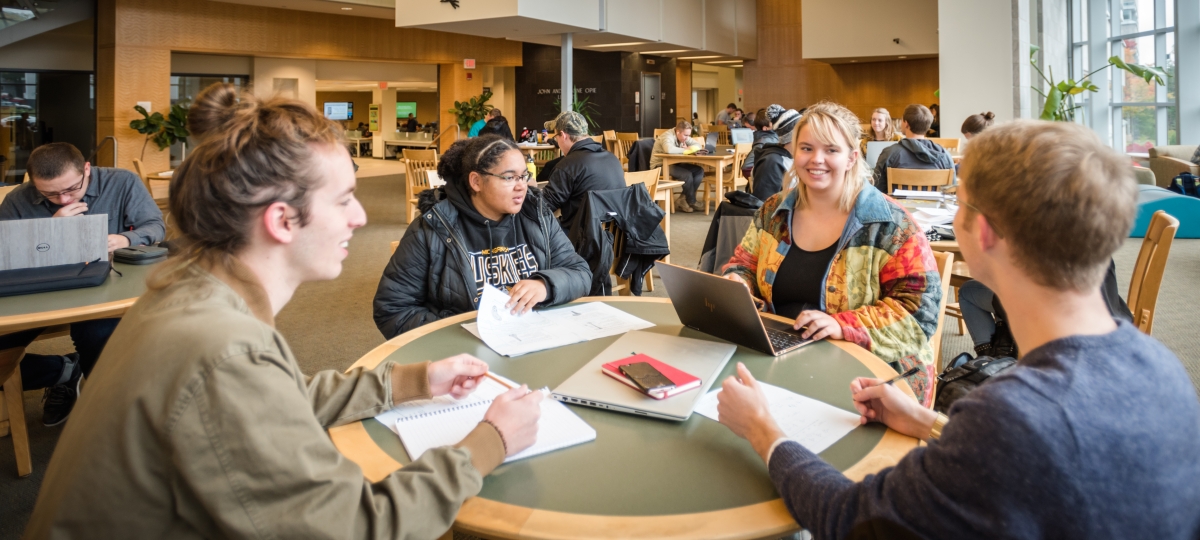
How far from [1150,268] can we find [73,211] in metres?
3.86

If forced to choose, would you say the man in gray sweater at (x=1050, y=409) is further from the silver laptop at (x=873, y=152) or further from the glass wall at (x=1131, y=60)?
the glass wall at (x=1131, y=60)

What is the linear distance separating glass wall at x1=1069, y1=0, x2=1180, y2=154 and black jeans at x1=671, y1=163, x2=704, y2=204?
5.50 meters

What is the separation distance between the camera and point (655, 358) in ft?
5.25

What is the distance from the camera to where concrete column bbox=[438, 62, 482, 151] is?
1483 cm

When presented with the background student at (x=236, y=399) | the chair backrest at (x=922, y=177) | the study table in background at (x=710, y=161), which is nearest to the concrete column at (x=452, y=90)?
the study table in background at (x=710, y=161)

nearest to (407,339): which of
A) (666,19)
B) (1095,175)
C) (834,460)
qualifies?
(834,460)

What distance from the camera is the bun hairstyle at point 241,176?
99 centimetres

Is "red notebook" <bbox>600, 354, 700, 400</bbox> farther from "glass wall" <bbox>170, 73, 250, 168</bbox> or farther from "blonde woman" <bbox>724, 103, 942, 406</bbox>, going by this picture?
"glass wall" <bbox>170, 73, 250, 168</bbox>

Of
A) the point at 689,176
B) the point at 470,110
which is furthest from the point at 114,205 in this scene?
the point at 470,110

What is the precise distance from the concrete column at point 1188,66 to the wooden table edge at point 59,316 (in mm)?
10810

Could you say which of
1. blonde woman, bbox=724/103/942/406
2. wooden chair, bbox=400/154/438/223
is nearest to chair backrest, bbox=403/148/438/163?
wooden chair, bbox=400/154/438/223

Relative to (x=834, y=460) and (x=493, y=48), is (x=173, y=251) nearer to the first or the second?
(x=834, y=460)

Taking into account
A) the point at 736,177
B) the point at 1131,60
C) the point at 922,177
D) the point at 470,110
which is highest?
the point at 470,110

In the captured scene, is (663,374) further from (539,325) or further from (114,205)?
(114,205)
